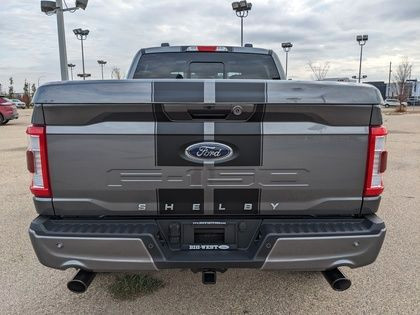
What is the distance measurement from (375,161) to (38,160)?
83.8 inches

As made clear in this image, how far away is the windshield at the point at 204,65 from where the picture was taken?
15.3 feet

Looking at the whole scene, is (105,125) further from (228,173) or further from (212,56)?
(212,56)

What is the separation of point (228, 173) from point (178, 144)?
14.2 inches

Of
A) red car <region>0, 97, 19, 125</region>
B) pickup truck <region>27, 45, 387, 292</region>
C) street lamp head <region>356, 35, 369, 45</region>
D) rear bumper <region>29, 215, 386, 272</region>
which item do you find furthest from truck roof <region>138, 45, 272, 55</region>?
street lamp head <region>356, 35, 369, 45</region>

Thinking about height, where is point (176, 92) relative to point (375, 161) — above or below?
above

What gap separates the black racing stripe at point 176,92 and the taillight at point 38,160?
2.42 feet

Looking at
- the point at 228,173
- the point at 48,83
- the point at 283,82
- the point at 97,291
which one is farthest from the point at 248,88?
the point at 97,291

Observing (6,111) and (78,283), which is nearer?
(78,283)

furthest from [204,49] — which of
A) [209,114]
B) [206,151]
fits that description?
[206,151]

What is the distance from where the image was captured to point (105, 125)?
7.71ft

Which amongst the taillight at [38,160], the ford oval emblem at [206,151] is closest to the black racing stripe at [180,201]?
the ford oval emblem at [206,151]

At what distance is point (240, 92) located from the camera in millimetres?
2354

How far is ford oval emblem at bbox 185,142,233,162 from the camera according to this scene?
7.82 ft

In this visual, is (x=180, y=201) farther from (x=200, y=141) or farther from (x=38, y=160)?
(x=38, y=160)
